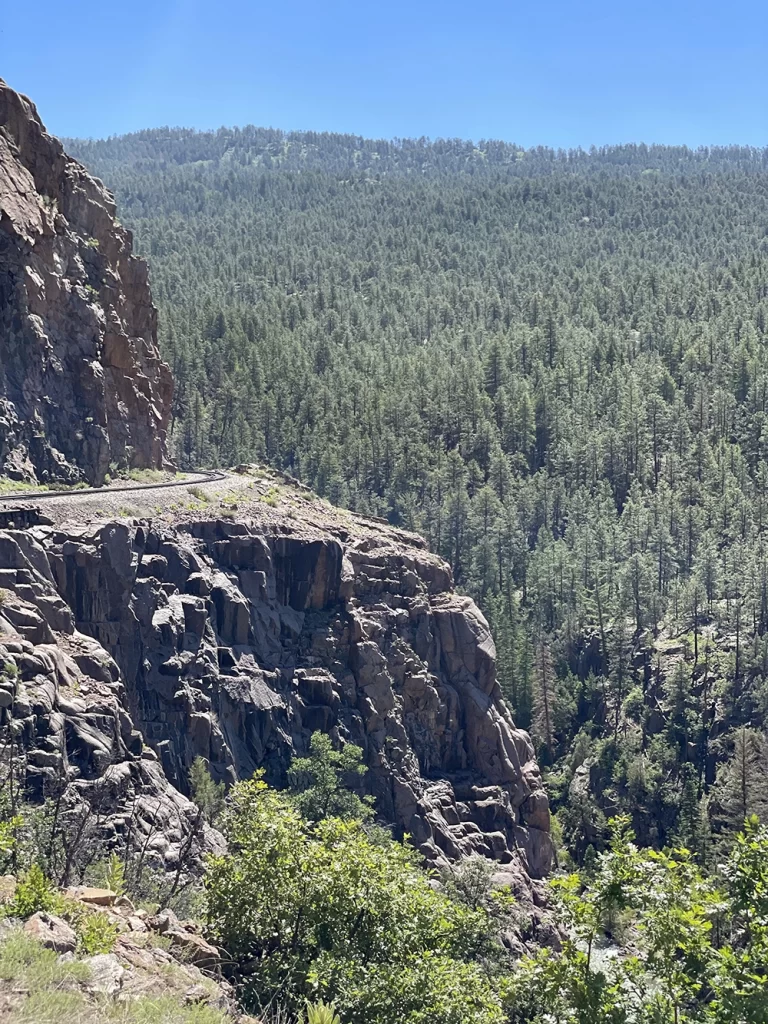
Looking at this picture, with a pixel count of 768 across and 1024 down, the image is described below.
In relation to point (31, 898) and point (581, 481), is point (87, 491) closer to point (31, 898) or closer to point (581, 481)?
point (31, 898)

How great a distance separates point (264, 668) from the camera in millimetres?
63969

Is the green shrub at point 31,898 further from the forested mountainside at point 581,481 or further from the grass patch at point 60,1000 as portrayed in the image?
the forested mountainside at point 581,481

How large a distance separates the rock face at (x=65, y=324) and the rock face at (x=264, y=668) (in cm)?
1147

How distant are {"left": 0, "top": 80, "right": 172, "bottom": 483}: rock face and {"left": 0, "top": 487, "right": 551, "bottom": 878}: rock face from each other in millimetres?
11466

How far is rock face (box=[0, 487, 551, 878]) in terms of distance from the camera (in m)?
47.9

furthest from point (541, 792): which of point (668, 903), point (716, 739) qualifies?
point (668, 903)

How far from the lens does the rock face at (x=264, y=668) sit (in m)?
47.9

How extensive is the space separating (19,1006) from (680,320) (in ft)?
587

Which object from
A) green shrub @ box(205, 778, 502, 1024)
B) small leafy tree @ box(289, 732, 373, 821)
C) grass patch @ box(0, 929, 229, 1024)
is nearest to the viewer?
grass patch @ box(0, 929, 229, 1024)

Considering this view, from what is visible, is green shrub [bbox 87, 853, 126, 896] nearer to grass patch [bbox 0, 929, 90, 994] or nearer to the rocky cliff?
grass patch [bbox 0, 929, 90, 994]

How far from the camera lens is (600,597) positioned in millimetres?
108438

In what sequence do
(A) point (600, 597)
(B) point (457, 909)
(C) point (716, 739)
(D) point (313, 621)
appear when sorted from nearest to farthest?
(B) point (457, 909), (D) point (313, 621), (C) point (716, 739), (A) point (600, 597)

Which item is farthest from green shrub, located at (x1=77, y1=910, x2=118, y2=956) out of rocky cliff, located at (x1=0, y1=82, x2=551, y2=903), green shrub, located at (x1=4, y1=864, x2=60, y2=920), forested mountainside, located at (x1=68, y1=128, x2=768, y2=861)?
forested mountainside, located at (x1=68, y1=128, x2=768, y2=861)

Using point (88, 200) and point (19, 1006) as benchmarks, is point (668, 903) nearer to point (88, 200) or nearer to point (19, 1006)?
point (19, 1006)
